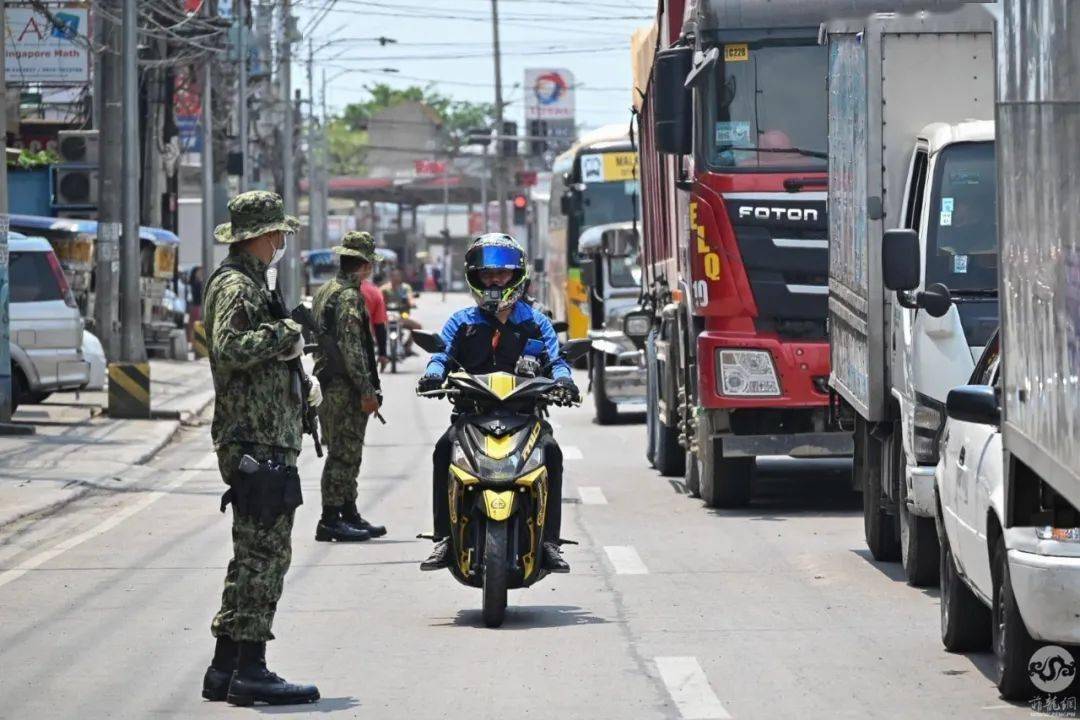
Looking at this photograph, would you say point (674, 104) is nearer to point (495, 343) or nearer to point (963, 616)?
point (495, 343)

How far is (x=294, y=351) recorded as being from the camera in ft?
25.4

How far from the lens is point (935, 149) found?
10898mm

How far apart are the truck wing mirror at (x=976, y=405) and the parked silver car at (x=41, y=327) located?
18.2 meters

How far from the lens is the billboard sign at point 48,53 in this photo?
3509 centimetres

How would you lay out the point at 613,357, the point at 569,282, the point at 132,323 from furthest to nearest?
1. the point at 569,282
2. the point at 132,323
3. the point at 613,357

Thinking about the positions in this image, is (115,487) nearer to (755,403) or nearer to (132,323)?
(755,403)

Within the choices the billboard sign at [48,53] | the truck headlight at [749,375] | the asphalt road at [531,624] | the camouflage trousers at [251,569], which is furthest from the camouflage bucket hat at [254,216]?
the billboard sign at [48,53]

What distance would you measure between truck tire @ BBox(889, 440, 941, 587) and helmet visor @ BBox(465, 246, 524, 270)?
93.5 inches

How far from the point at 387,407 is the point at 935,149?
18894 mm

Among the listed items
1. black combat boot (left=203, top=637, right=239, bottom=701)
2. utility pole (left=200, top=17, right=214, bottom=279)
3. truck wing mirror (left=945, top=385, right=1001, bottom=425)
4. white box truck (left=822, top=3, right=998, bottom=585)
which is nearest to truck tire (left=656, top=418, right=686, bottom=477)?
white box truck (left=822, top=3, right=998, bottom=585)

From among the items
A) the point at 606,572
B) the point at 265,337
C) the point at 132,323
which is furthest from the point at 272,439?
the point at 132,323

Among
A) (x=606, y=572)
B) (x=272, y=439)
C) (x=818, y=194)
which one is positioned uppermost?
(x=818, y=194)

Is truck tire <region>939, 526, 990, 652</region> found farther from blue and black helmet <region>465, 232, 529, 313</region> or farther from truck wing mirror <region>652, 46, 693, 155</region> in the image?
truck wing mirror <region>652, 46, 693, 155</region>

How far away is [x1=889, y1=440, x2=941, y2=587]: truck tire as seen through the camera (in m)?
10.8
